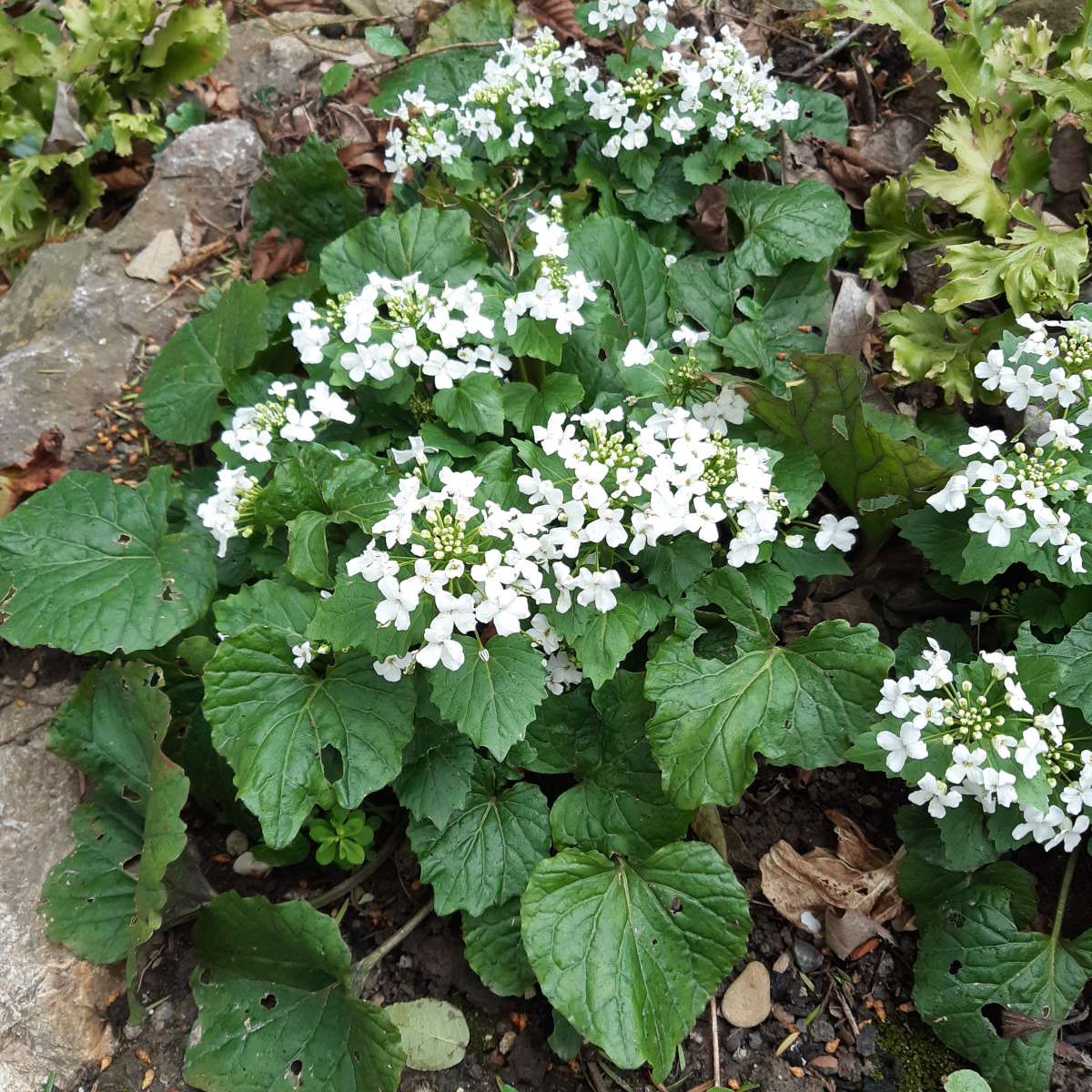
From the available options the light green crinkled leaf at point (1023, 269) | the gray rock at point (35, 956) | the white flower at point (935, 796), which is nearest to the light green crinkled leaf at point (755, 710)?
Result: the white flower at point (935, 796)

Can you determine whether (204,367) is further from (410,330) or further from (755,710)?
(755,710)

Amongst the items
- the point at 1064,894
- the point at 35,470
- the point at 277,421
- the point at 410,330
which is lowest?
the point at 1064,894

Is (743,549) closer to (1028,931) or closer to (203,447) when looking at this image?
(1028,931)

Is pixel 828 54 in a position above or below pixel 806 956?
above

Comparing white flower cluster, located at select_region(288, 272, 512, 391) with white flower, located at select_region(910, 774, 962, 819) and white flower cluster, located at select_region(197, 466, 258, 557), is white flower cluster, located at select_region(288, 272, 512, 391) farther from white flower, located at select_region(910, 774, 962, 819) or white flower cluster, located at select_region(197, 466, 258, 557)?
white flower, located at select_region(910, 774, 962, 819)

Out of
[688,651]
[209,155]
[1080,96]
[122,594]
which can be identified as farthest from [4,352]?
[1080,96]

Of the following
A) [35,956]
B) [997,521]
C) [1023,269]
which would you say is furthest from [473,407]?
[35,956]

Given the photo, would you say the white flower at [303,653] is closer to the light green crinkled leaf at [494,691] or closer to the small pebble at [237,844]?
the light green crinkled leaf at [494,691]

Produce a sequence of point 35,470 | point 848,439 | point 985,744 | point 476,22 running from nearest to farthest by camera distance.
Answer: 1. point 985,744
2. point 848,439
3. point 35,470
4. point 476,22
